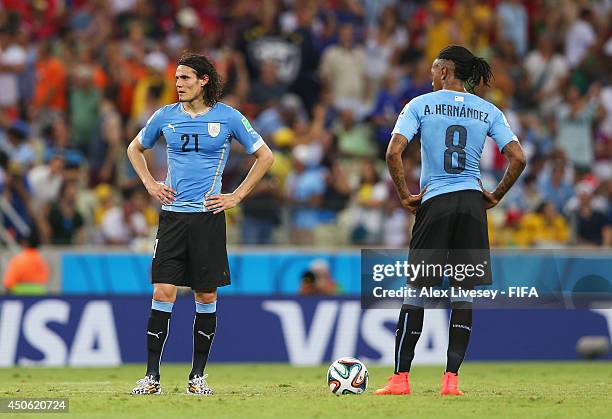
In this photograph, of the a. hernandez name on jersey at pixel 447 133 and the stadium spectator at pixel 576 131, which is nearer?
the a. hernandez name on jersey at pixel 447 133

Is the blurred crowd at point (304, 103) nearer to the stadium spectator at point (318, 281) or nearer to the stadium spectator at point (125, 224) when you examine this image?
the stadium spectator at point (125, 224)

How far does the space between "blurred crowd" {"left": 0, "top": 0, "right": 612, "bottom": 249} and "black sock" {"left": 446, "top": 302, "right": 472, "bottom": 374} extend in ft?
27.6

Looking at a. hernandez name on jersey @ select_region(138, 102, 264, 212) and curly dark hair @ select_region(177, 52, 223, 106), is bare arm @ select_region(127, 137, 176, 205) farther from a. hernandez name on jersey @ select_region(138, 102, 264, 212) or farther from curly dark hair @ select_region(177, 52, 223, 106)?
curly dark hair @ select_region(177, 52, 223, 106)

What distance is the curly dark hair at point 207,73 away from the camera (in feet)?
34.7

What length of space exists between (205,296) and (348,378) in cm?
132

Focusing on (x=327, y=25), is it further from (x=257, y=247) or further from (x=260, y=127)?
(x=257, y=247)

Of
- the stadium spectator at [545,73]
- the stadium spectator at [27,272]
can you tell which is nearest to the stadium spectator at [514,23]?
the stadium spectator at [545,73]

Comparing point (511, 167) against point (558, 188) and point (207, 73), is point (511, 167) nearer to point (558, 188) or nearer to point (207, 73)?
Answer: point (207, 73)

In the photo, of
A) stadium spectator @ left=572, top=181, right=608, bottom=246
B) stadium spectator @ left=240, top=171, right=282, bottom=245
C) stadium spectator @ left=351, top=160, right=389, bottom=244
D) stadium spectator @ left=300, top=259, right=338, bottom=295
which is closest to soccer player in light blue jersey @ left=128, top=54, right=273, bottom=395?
stadium spectator @ left=300, top=259, right=338, bottom=295

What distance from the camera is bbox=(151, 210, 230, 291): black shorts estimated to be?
10391mm

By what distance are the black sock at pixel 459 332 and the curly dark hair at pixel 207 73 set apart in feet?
8.28

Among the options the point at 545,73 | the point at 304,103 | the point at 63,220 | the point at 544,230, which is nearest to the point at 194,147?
the point at 63,220

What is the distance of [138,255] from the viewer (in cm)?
1834

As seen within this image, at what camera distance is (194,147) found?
1048 centimetres
